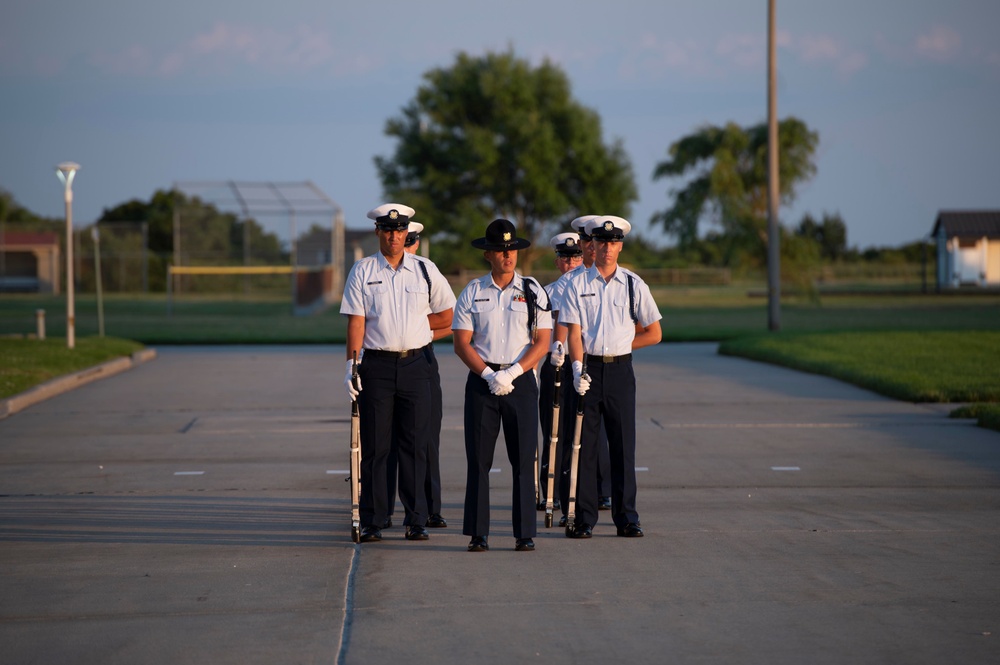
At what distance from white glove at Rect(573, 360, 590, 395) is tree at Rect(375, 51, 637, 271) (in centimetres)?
4874

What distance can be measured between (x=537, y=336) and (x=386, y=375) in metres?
1.01

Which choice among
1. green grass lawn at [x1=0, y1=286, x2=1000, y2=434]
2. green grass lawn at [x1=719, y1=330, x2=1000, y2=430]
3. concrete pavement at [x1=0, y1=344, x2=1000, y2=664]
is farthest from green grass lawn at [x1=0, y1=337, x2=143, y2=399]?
green grass lawn at [x1=719, y1=330, x2=1000, y2=430]

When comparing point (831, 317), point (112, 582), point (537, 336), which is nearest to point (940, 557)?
point (537, 336)

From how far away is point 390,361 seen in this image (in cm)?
783

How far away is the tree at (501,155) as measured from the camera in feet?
188

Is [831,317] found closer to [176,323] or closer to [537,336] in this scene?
[176,323]

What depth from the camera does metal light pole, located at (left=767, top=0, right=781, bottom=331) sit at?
89.3 feet

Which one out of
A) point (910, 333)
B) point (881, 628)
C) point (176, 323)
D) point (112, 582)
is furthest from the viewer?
point (176, 323)

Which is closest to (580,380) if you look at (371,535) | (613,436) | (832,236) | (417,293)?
(613,436)

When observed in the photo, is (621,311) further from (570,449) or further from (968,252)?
(968,252)

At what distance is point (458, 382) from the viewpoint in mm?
18391

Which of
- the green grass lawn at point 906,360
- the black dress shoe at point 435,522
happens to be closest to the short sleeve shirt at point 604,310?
the black dress shoe at point 435,522

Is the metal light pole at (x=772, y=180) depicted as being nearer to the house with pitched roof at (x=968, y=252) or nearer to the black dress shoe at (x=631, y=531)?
the black dress shoe at (x=631, y=531)

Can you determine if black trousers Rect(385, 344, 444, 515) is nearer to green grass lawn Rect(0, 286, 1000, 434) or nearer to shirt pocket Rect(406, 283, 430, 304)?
shirt pocket Rect(406, 283, 430, 304)
